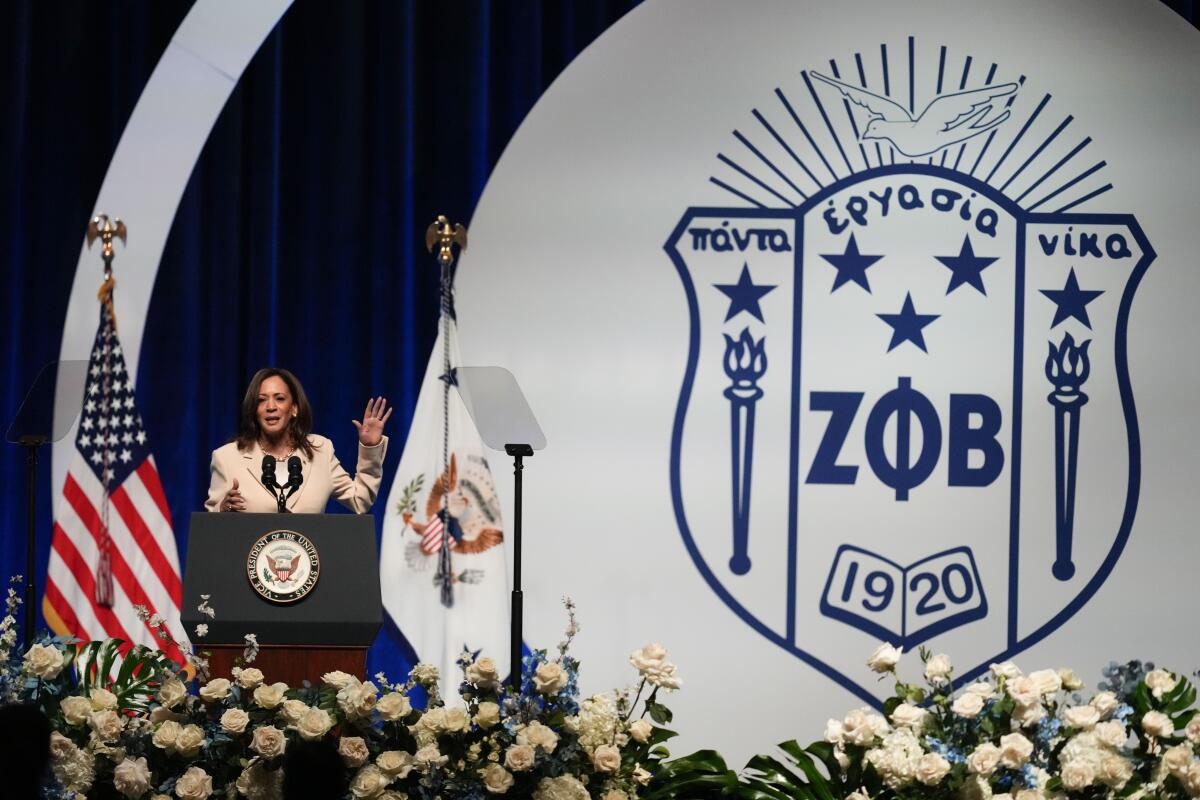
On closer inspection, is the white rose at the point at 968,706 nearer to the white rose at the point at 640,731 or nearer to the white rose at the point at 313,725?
the white rose at the point at 640,731

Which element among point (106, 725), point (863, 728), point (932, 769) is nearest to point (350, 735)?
point (106, 725)

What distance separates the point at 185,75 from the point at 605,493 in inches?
92.1

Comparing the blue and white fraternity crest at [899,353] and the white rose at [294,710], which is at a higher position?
the blue and white fraternity crest at [899,353]

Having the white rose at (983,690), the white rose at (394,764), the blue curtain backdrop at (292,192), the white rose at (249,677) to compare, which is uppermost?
the blue curtain backdrop at (292,192)

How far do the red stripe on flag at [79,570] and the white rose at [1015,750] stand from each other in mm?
3861

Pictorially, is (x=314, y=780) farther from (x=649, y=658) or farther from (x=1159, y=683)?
(x=1159, y=683)

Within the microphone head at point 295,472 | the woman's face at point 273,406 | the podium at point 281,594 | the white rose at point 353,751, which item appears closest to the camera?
the white rose at point 353,751

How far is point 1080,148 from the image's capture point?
5.36 m

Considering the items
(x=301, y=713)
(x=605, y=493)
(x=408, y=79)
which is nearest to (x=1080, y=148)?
(x=605, y=493)

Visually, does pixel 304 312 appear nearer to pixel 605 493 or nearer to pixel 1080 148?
pixel 605 493

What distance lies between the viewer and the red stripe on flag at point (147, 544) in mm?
5324

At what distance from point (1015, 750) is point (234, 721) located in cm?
142

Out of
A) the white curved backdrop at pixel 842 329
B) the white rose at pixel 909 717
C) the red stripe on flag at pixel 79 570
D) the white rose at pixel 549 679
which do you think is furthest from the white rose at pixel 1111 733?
the red stripe on flag at pixel 79 570

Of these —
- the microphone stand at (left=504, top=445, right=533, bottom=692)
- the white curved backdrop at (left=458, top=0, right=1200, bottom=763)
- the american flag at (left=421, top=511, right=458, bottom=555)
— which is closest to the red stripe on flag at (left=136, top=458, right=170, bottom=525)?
the american flag at (left=421, top=511, right=458, bottom=555)
